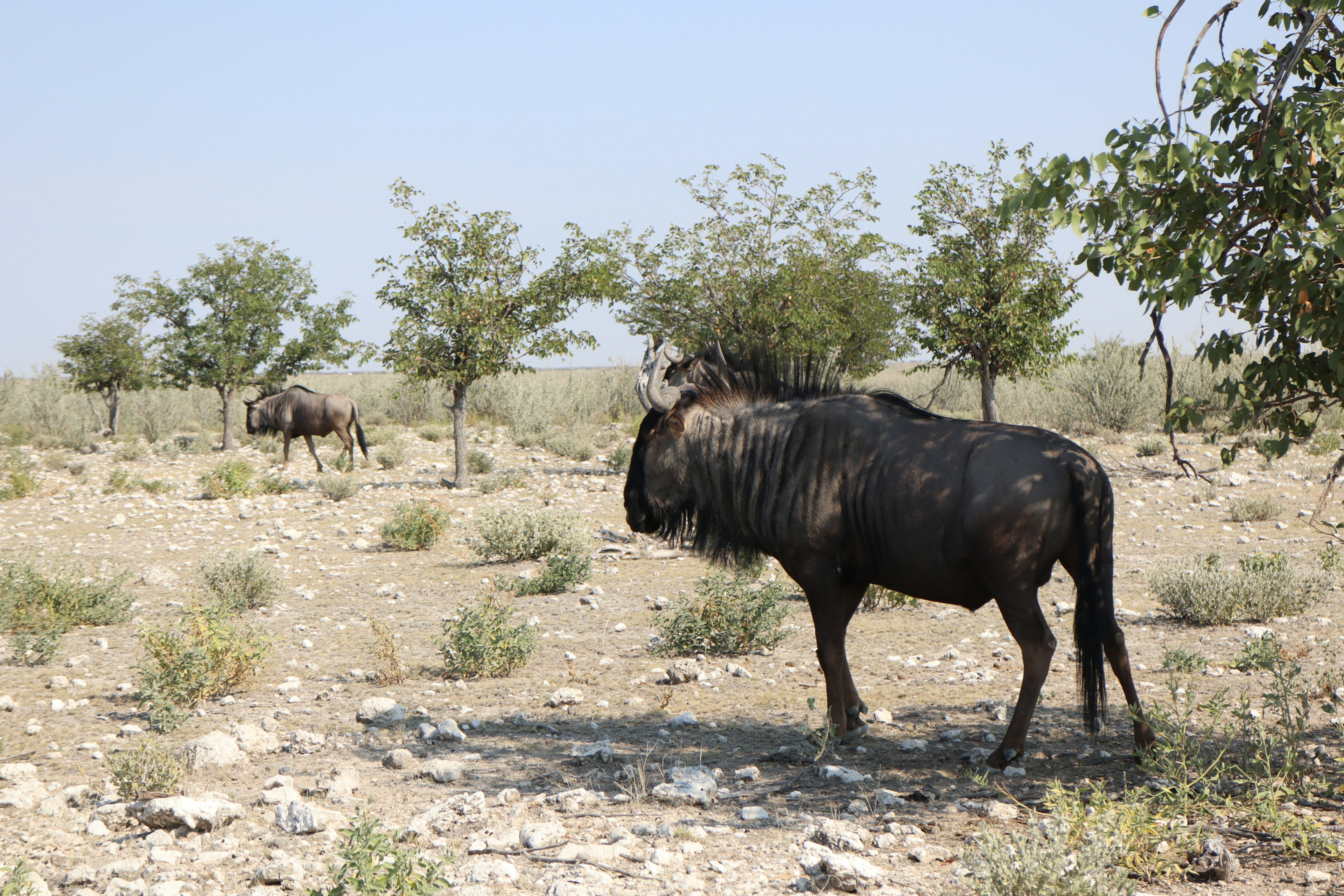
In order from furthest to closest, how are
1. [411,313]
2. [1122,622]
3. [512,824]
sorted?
[411,313], [1122,622], [512,824]

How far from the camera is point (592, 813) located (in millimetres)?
4324

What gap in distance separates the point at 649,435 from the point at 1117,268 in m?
2.86

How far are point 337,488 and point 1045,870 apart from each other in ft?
53.9

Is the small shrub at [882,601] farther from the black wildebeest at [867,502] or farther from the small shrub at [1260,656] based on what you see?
the black wildebeest at [867,502]

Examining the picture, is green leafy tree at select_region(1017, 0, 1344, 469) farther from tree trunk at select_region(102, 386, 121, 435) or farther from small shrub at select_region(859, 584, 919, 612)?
tree trunk at select_region(102, 386, 121, 435)

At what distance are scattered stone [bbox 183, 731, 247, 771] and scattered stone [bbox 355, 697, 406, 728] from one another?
81 cm

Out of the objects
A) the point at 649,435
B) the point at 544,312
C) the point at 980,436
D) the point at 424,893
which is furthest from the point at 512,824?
the point at 544,312

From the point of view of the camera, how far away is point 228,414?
3003 centimetres

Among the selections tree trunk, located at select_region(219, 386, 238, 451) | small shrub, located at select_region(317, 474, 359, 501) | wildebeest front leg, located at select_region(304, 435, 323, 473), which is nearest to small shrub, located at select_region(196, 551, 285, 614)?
small shrub, located at select_region(317, 474, 359, 501)

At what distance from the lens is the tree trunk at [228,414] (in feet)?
98.1

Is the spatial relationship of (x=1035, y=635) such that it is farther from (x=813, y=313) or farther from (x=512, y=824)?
(x=813, y=313)

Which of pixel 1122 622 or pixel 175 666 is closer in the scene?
pixel 175 666

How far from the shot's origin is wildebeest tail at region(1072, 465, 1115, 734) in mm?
4727

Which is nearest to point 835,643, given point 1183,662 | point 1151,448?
point 1183,662
